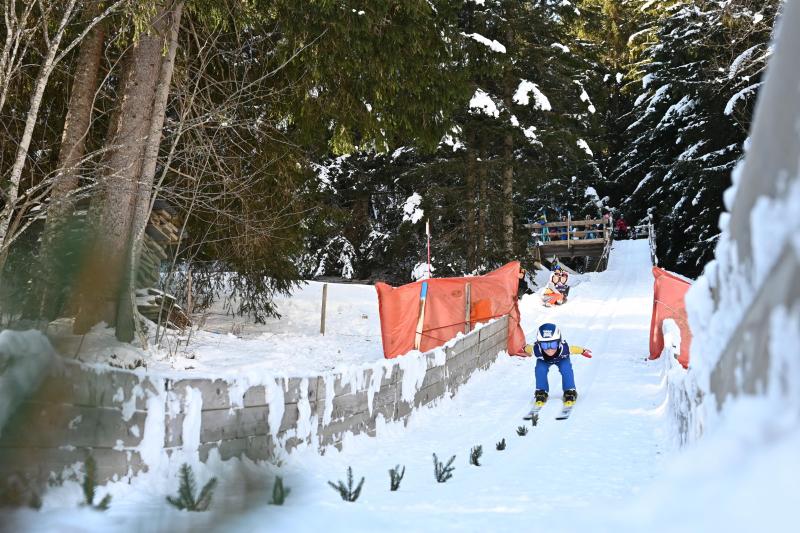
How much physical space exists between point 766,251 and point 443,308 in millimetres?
9454

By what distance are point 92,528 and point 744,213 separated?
310cm

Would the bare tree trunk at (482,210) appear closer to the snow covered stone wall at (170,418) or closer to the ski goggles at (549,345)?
the ski goggles at (549,345)

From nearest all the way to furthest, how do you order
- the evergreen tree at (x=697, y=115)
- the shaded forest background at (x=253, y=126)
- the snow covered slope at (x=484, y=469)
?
the snow covered slope at (x=484, y=469), the shaded forest background at (x=253, y=126), the evergreen tree at (x=697, y=115)

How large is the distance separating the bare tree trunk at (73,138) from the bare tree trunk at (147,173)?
0.77 metres

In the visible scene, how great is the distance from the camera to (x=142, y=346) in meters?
8.44

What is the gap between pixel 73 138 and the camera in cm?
853

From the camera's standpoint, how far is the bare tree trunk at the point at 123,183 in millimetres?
8188

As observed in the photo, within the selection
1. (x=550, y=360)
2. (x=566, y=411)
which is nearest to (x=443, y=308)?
(x=550, y=360)

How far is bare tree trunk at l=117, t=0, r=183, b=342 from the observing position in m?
8.27

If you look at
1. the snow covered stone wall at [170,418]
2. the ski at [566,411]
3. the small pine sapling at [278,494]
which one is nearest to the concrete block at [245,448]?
the snow covered stone wall at [170,418]

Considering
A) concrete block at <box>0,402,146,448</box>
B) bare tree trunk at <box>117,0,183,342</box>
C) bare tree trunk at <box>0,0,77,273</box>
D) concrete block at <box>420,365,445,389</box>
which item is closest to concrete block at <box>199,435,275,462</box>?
concrete block at <box>0,402,146,448</box>

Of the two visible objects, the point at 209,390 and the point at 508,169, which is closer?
the point at 209,390

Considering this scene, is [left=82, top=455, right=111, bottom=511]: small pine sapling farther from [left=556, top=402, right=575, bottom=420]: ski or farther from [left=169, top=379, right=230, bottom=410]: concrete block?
[left=556, top=402, right=575, bottom=420]: ski

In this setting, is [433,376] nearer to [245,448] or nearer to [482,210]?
[245,448]
